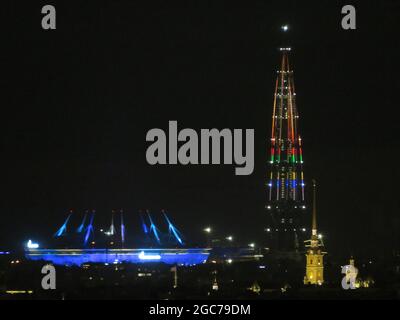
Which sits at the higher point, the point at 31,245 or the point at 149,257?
the point at 31,245

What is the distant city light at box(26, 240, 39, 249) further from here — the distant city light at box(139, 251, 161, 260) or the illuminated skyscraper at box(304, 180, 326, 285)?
the illuminated skyscraper at box(304, 180, 326, 285)

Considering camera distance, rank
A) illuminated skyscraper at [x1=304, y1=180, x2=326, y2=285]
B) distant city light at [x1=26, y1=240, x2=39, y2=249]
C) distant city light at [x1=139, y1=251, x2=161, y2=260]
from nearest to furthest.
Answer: illuminated skyscraper at [x1=304, y1=180, x2=326, y2=285] < distant city light at [x1=139, y1=251, x2=161, y2=260] < distant city light at [x1=26, y1=240, x2=39, y2=249]

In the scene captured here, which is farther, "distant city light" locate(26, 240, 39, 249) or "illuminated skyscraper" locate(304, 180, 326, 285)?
"distant city light" locate(26, 240, 39, 249)

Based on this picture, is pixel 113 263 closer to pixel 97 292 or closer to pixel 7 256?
pixel 7 256

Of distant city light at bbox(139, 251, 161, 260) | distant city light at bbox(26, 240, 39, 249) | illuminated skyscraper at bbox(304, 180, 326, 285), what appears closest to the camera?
illuminated skyscraper at bbox(304, 180, 326, 285)

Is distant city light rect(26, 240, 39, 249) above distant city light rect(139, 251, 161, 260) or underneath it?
above

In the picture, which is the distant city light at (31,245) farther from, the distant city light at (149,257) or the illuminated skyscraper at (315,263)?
the illuminated skyscraper at (315,263)

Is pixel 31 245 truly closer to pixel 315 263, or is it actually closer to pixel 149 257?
pixel 149 257
